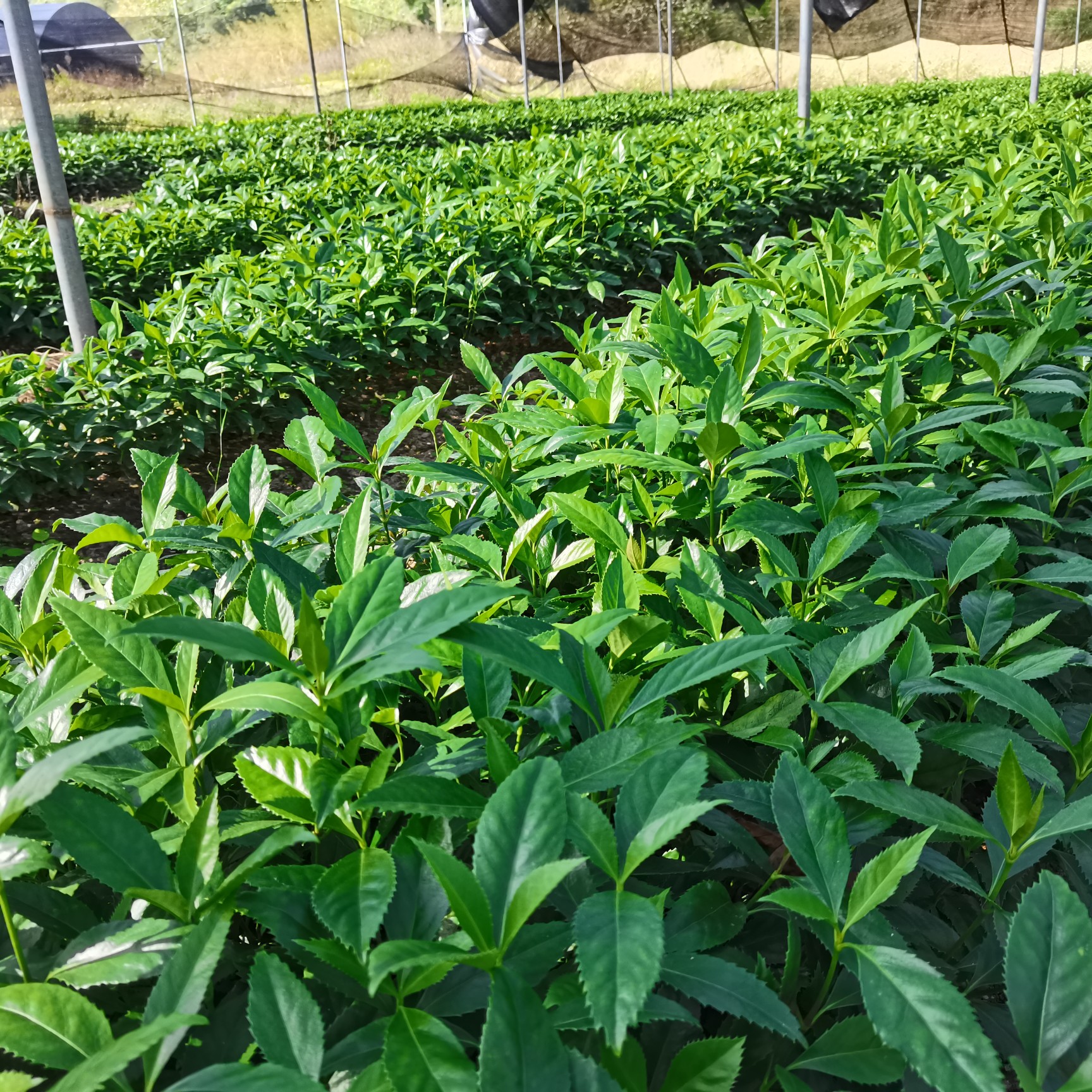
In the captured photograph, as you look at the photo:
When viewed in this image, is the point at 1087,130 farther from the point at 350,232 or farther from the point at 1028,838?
the point at 1028,838

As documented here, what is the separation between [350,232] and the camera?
5.67 m

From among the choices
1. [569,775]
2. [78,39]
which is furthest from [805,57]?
[78,39]

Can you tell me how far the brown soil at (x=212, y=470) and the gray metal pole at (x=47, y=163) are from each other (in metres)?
0.80

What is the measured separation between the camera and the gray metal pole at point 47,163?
382cm

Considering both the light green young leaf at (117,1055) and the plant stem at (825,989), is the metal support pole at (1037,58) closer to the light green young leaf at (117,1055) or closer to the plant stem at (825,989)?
Answer: the plant stem at (825,989)

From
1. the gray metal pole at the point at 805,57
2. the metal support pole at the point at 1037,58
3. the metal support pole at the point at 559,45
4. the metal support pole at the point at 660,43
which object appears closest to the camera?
the gray metal pole at the point at 805,57

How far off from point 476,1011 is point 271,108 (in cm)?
3447

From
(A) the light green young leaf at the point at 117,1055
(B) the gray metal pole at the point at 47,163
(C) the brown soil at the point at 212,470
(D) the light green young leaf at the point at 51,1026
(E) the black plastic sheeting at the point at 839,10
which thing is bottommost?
(C) the brown soil at the point at 212,470

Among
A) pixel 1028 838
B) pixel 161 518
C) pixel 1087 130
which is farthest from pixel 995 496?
pixel 1087 130

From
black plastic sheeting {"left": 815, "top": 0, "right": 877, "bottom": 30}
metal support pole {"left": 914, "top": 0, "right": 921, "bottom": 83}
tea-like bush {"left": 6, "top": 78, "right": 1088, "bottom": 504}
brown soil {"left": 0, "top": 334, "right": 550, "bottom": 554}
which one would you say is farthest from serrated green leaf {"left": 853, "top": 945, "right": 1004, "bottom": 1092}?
black plastic sheeting {"left": 815, "top": 0, "right": 877, "bottom": 30}

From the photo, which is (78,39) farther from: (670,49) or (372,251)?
(372,251)

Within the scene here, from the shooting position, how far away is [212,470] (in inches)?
178

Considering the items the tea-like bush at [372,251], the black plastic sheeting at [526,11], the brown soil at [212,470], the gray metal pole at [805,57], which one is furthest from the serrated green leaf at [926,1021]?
the black plastic sheeting at [526,11]

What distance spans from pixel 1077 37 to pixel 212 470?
1509 inches
